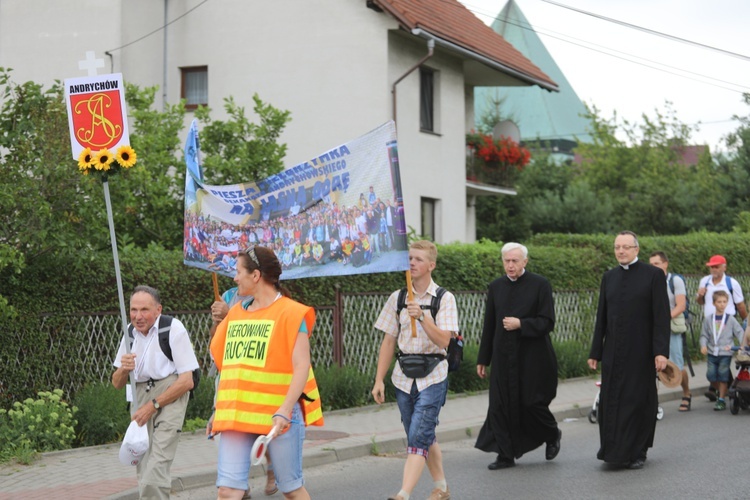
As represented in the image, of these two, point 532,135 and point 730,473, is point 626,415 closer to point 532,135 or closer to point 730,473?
point 730,473

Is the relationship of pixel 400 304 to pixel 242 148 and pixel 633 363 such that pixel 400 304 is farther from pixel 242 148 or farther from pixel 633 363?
pixel 242 148

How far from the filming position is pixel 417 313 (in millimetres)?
7832

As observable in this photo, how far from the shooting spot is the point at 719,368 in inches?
579

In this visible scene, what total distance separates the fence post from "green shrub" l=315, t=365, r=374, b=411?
0.43 meters

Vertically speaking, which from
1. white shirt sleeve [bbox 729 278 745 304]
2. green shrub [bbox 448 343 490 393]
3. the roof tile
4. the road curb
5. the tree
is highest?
the roof tile

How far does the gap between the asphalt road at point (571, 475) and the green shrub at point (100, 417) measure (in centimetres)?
213

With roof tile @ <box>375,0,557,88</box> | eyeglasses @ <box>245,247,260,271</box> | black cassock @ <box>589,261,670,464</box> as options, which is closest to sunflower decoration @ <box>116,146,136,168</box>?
eyeglasses @ <box>245,247,260,271</box>

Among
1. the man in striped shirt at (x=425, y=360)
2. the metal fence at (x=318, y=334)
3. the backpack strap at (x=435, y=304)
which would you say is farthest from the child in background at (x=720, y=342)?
the backpack strap at (x=435, y=304)

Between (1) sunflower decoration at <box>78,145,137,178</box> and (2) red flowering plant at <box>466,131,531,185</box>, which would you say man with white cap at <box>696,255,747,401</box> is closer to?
(1) sunflower decoration at <box>78,145,137,178</box>

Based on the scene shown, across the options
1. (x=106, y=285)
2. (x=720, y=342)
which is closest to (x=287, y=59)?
(x=720, y=342)

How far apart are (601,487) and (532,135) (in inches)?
2217

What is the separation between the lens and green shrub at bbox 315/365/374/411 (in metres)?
13.9

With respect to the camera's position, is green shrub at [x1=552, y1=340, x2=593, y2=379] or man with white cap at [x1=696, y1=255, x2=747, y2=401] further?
green shrub at [x1=552, y1=340, x2=593, y2=379]

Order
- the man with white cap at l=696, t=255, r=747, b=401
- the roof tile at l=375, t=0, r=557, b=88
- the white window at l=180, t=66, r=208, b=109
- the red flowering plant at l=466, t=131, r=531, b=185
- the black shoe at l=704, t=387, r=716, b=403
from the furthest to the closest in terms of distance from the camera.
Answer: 1. the red flowering plant at l=466, t=131, r=531, b=185
2. the white window at l=180, t=66, r=208, b=109
3. the roof tile at l=375, t=0, r=557, b=88
4. the black shoe at l=704, t=387, r=716, b=403
5. the man with white cap at l=696, t=255, r=747, b=401
